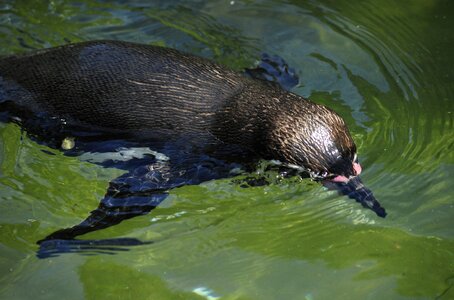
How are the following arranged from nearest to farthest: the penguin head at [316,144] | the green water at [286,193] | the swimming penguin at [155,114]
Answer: the green water at [286,193] → the penguin head at [316,144] → the swimming penguin at [155,114]

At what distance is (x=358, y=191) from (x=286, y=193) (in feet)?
1.64

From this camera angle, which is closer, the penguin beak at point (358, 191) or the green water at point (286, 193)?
the green water at point (286, 193)

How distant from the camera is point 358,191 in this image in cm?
409

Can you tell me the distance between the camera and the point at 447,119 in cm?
497

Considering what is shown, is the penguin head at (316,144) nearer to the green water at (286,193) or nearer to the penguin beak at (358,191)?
the penguin beak at (358,191)

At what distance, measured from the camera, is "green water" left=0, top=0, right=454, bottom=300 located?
3822mm

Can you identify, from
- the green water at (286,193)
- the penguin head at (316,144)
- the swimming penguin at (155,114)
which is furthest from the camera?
the swimming penguin at (155,114)

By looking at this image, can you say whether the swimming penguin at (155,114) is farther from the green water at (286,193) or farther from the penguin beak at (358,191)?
the green water at (286,193)

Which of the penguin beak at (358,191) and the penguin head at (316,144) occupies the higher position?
the penguin head at (316,144)

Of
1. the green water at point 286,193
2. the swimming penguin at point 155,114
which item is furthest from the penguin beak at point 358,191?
the green water at point 286,193

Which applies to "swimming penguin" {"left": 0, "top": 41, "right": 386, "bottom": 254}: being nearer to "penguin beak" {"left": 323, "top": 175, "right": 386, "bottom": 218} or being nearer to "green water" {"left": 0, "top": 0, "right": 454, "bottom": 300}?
"penguin beak" {"left": 323, "top": 175, "right": 386, "bottom": 218}

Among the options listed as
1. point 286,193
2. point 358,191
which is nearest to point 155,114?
point 286,193

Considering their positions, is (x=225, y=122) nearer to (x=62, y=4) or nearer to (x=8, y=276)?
(x=8, y=276)

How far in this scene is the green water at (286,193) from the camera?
382 cm
